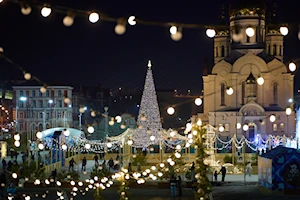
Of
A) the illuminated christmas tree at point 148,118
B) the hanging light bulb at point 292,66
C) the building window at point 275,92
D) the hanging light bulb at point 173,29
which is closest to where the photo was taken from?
the hanging light bulb at point 173,29

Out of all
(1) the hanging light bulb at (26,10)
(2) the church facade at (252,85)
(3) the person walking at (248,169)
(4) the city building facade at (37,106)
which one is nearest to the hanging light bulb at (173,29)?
(1) the hanging light bulb at (26,10)

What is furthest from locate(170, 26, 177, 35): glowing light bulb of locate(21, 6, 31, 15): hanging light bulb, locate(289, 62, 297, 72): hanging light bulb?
locate(289, 62, 297, 72): hanging light bulb

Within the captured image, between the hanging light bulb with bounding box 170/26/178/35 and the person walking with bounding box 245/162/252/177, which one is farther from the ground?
the hanging light bulb with bounding box 170/26/178/35

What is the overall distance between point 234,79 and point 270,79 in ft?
11.8

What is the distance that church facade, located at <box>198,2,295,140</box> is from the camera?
5525cm

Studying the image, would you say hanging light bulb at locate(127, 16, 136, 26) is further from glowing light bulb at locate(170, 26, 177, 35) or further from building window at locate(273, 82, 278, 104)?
building window at locate(273, 82, 278, 104)

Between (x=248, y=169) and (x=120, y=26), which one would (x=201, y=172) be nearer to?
(x=120, y=26)

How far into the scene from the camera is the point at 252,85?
181 ft

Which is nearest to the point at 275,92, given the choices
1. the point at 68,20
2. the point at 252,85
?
the point at 252,85

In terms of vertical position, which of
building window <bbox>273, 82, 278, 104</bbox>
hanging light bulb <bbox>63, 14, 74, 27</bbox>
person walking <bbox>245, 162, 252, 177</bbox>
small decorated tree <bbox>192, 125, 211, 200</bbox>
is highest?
building window <bbox>273, 82, 278, 104</bbox>

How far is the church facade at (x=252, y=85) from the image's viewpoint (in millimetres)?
55250

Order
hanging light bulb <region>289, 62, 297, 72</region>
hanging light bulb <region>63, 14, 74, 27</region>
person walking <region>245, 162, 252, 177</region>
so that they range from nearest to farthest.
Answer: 1. hanging light bulb <region>63, 14, 74, 27</region>
2. hanging light bulb <region>289, 62, 297, 72</region>
3. person walking <region>245, 162, 252, 177</region>

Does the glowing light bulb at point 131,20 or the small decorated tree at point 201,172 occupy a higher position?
the glowing light bulb at point 131,20

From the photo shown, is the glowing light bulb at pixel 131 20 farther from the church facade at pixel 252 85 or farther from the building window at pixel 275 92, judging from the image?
the building window at pixel 275 92
